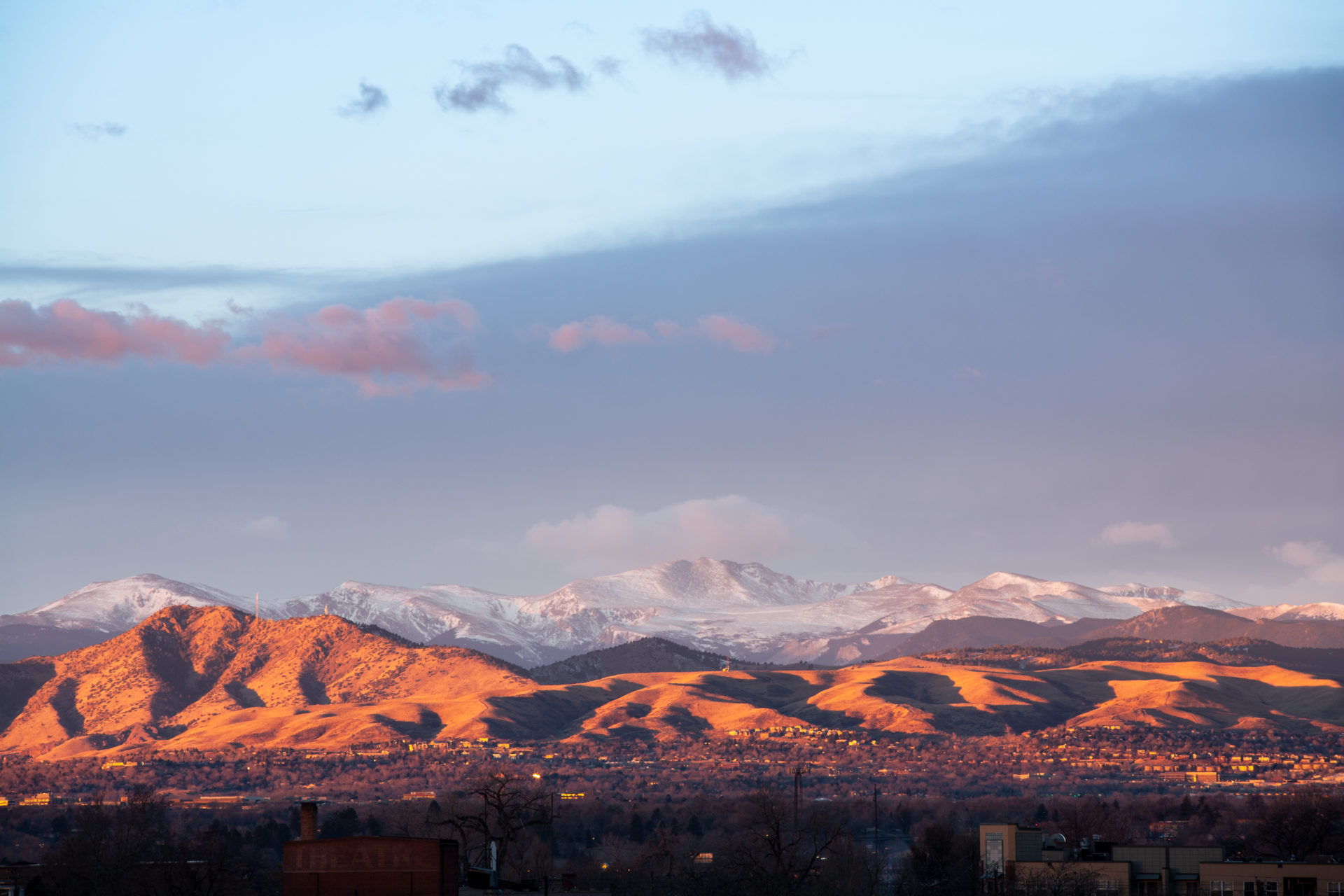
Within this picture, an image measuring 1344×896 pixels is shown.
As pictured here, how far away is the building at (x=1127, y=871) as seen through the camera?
123000mm

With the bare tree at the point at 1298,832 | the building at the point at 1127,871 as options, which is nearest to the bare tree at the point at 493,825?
the building at the point at 1127,871

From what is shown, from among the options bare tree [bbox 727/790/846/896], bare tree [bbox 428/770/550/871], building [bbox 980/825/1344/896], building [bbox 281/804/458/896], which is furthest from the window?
building [bbox 281/804/458/896]

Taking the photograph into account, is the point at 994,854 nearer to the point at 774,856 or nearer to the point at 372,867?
the point at 774,856

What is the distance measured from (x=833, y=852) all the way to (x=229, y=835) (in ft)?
248

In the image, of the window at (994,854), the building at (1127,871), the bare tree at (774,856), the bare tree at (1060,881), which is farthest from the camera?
the window at (994,854)

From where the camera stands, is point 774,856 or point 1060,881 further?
point 774,856

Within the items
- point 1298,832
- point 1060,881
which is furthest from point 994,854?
point 1298,832

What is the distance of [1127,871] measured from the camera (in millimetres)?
132250

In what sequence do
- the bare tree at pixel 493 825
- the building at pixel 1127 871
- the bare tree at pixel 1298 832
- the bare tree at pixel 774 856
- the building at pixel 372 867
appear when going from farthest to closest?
1. the bare tree at pixel 1298 832
2. the bare tree at pixel 774 856
3. the bare tree at pixel 493 825
4. the building at pixel 1127 871
5. the building at pixel 372 867

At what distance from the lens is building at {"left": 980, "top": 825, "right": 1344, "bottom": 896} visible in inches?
4843

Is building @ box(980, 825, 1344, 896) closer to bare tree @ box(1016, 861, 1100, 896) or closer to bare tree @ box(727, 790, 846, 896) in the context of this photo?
bare tree @ box(1016, 861, 1100, 896)

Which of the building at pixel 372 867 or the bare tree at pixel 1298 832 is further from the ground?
the building at pixel 372 867

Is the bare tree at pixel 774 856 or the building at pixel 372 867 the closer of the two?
the building at pixel 372 867

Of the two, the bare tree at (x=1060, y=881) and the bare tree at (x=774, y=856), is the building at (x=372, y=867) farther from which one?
the bare tree at (x=1060, y=881)
